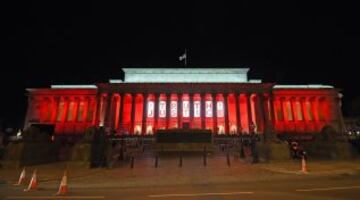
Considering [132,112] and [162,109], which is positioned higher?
[162,109]

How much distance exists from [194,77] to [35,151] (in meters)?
41.5

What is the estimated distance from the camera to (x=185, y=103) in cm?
5691

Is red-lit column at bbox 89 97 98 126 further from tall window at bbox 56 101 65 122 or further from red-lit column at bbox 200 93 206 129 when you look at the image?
red-lit column at bbox 200 93 206 129

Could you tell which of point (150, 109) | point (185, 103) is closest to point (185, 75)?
point (185, 103)

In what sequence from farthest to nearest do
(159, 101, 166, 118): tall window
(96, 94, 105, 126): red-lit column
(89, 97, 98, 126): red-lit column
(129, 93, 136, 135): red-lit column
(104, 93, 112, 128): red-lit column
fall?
(89, 97, 98, 126): red-lit column < (159, 101, 166, 118): tall window < (96, 94, 105, 126): red-lit column < (129, 93, 136, 135): red-lit column < (104, 93, 112, 128): red-lit column

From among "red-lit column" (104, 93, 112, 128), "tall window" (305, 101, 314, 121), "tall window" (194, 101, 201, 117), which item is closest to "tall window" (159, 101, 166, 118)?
"tall window" (194, 101, 201, 117)

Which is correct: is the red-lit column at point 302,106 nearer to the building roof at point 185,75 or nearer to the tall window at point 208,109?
the building roof at point 185,75

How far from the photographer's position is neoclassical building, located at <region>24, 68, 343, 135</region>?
5431cm

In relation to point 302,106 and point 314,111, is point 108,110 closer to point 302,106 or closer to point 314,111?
point 302,106

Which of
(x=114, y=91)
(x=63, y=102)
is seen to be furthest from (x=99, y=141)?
(x=63, y=102)

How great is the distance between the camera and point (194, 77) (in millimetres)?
58688

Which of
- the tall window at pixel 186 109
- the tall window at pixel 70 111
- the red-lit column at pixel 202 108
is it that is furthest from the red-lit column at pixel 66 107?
the red-lit column at pixel 202 108

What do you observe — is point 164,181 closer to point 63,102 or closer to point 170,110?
point 170,110

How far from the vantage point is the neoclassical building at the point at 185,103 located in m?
54.3
